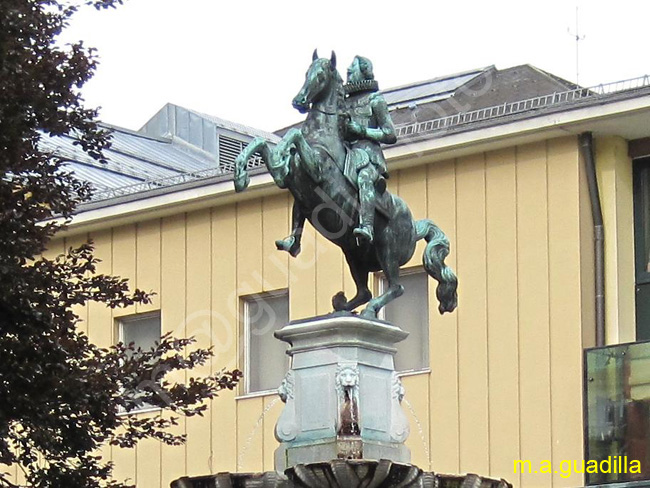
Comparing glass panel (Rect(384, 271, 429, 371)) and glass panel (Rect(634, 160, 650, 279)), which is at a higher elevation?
glass panel (Rect(634, 160, 650, 279))

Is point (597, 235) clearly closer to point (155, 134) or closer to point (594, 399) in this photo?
point (594, 399)

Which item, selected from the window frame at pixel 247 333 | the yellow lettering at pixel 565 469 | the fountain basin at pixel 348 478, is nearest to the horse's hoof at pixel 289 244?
the fountain basin at pixel 348 478

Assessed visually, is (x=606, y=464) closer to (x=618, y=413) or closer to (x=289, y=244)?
(x=618, y=413)

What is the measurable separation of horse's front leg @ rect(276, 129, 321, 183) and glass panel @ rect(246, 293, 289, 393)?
1463 centimetres

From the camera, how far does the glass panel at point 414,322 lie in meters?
33.7

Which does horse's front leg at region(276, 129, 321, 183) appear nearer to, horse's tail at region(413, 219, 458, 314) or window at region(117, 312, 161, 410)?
horse's tail at region(413, 219, 458, 314)

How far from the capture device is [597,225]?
32.4m

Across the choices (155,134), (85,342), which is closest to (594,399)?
(85,342)

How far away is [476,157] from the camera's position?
110ft

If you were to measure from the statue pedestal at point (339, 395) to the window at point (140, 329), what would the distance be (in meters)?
16.5

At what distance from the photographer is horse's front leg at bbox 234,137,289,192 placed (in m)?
20.1

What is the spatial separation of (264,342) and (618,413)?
6553mm

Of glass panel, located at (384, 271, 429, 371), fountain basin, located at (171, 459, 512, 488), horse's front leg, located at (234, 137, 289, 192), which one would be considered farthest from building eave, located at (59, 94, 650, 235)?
fountain basin, located at (171, 459, 512, 488)

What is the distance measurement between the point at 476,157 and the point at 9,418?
10490mm
